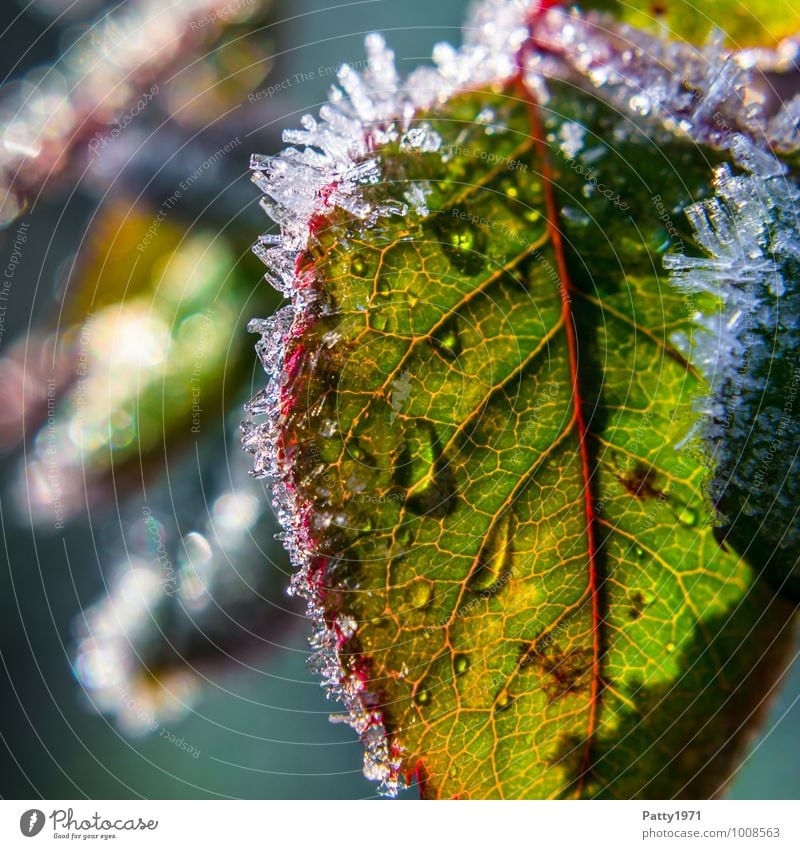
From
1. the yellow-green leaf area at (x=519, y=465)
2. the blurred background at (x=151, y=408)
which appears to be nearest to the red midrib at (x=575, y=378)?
the yellow-green leaf area at (x=519, y=465)

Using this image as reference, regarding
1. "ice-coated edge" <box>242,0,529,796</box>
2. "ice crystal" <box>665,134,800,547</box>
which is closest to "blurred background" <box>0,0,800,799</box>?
"ice-coated edge" <box>242,0,529,796</box>

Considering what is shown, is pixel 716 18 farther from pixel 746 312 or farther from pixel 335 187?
pixel 335 187

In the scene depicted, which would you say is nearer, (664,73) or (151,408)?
(664,73)

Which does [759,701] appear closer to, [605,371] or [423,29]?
[605,371]

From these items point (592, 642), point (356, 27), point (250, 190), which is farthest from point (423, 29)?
point (592, 642)

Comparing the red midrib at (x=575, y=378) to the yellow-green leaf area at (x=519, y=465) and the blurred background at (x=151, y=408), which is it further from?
the blurred background at (x=151, y=408)

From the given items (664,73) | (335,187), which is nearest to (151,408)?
(335,187)
